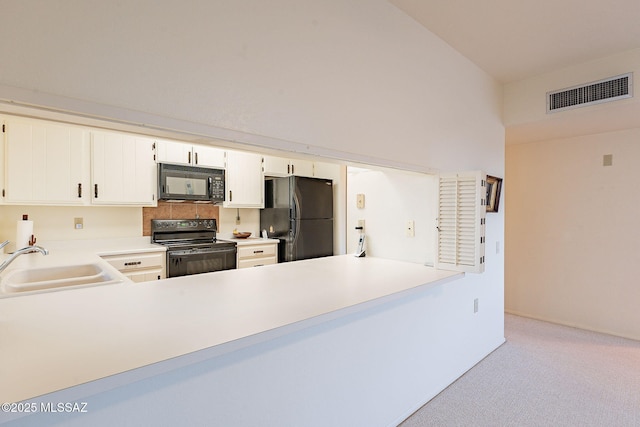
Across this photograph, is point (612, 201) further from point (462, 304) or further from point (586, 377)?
point (462, 304)

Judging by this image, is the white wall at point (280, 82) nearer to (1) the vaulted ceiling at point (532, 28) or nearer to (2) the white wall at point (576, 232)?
(1) the vaulted ceiling at point (532, 28)

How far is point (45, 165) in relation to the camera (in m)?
2.79

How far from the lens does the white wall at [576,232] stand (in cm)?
338

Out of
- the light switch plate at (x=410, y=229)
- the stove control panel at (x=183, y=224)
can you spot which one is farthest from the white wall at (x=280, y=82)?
the stove control panel at (x=183, y=224)

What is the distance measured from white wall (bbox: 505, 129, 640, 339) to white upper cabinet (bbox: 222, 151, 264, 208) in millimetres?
3441

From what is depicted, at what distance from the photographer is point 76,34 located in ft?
3.15

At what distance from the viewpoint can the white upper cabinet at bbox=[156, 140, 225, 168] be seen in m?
3.45

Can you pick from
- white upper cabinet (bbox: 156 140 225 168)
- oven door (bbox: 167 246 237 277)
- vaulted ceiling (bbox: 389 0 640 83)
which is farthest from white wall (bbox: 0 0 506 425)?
oven door (bbox: 167 246 237 277)

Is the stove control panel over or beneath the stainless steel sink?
over

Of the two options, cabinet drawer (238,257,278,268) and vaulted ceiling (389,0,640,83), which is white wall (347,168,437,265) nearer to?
vaulted ceiling (389,0,640,83)

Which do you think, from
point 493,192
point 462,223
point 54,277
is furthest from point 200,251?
point 493,192

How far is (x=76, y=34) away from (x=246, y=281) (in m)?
1.25

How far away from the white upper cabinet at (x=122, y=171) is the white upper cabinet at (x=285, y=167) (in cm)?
146

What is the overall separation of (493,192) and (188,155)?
3.31 meters
